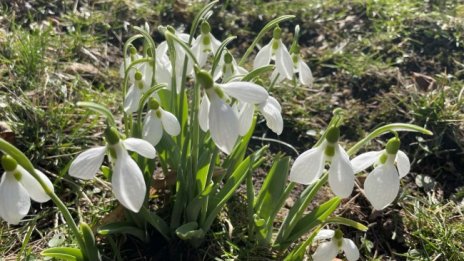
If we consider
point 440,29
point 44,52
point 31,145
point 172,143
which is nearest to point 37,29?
point 44,52

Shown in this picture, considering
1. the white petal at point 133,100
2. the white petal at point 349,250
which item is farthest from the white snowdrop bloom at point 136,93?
the white petal at point 349,250

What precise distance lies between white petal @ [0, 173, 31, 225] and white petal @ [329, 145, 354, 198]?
65cm

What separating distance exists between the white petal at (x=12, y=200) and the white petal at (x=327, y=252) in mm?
784

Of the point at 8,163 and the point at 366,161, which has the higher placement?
the point at 8,163

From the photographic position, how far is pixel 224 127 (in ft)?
3.74

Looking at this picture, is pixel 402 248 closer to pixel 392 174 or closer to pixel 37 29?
pixel 392 174

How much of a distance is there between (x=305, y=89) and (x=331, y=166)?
4.62 ft

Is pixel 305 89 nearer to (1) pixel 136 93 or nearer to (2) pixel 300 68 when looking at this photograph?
(2) pixel 300 68

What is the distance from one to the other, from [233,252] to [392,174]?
0.61 metres

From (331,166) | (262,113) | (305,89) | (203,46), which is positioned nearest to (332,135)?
(331,166)

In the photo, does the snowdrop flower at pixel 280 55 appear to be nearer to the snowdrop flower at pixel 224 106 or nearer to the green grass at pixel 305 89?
the snowdrop flower at pixel 224 106

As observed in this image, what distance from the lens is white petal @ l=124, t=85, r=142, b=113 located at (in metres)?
1.49

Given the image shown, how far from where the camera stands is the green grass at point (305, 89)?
187 cm

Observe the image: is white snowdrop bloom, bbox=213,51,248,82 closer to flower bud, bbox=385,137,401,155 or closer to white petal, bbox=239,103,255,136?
white petal, bbox=239,103,255,136
